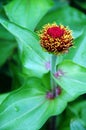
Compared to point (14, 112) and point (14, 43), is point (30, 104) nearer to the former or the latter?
point (14, 112)

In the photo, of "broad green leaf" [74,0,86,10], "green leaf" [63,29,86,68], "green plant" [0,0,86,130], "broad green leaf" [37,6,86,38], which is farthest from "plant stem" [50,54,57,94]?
"broad green leaf" [74,0,86,10]

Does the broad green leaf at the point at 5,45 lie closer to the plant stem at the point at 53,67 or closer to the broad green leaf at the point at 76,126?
the plant stem at the point at 53,67

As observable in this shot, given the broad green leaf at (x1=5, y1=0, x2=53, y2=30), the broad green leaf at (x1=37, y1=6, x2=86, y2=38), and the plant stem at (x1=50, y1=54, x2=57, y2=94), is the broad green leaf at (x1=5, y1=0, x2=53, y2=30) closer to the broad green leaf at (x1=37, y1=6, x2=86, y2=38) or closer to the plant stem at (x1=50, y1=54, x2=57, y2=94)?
the broad green leaf at (x1=37, y1=6, x2=86, y2=38)

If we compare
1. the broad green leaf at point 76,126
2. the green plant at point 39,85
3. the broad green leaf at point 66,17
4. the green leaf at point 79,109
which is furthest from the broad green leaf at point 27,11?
the broad green leaf at point 76,126

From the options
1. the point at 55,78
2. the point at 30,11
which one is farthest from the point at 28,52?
the point at 30,11

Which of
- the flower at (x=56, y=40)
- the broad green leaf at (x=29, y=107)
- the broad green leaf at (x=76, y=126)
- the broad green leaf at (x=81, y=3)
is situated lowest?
the broad green leaf at (x=76, y=126)
